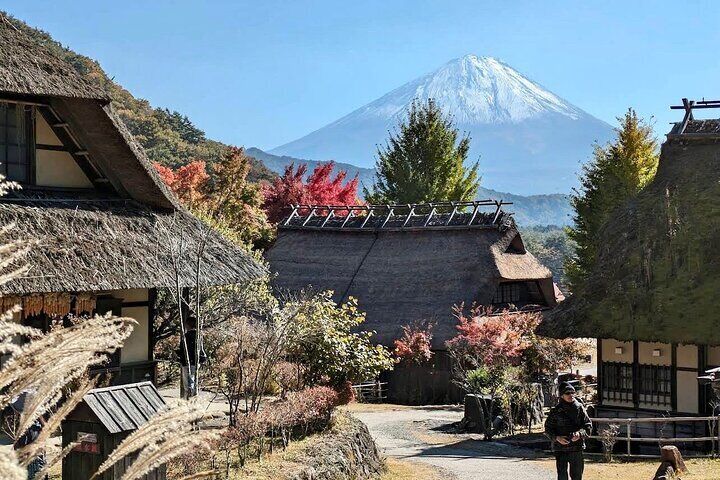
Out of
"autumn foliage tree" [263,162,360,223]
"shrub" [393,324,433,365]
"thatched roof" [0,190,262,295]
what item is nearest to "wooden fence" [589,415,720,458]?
"thatched roof" [0,190,262,295]

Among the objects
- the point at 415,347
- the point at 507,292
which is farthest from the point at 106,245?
the point at 507,292

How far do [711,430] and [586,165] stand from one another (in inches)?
1039

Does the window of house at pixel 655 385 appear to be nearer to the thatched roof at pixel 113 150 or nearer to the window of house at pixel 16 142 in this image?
the thatched roof at pixel 113 150

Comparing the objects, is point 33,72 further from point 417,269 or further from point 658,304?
point 417,269

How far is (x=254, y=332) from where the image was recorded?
18875mm

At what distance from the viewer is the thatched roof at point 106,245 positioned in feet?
48.9

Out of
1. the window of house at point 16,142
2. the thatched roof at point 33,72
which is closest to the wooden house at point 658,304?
the thatched roof at point 33,72

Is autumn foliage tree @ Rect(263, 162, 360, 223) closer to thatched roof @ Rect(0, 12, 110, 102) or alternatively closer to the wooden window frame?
the wooden window frame

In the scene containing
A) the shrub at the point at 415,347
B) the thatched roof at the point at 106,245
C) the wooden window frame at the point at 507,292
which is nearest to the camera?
the thatched roof at the point at 106,245

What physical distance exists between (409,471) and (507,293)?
17563 millimetres

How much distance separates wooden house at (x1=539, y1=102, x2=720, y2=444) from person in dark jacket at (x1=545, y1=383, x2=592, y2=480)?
9.03 meters

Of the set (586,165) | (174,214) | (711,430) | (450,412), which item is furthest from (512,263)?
(174,214)

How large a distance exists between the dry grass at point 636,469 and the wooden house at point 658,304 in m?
2.96

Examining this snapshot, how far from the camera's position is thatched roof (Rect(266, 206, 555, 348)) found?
31.9 m
